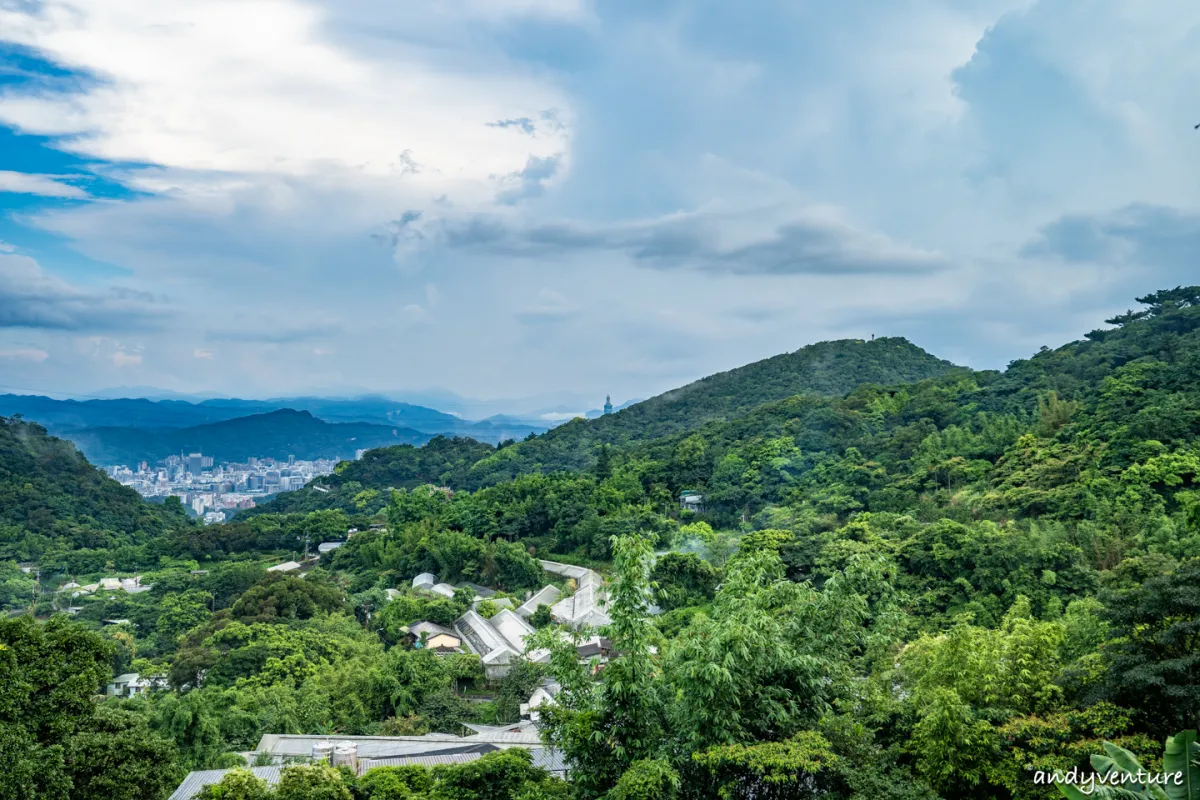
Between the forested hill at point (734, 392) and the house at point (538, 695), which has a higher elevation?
the forested hill at point (734, 392)

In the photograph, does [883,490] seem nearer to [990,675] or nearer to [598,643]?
[598,643]

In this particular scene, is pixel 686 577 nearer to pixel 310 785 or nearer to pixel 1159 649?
pixel 1159 649

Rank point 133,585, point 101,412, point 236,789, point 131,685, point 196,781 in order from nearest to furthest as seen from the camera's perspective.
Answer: point 236,789
point 196,781
point 131,685
point 133,585
point 101,412

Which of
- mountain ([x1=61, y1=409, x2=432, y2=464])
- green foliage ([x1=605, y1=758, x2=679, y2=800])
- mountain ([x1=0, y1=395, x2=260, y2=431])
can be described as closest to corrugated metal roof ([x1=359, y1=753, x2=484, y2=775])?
green foliage ([x1=605, y1=758, x2=679, y2=800])

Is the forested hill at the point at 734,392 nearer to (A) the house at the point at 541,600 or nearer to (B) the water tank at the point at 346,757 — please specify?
(A) the house at the point at 541,600

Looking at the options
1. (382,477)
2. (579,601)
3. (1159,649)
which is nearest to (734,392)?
(382,477)

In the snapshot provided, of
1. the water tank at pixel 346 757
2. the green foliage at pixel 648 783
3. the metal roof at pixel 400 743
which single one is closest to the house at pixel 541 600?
the metal roof at pixel 400 743

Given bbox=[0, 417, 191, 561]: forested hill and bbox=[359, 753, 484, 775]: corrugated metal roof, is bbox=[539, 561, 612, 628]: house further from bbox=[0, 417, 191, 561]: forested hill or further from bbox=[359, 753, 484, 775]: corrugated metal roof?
bbox=[0, 417, 191, 561]: forested hill
